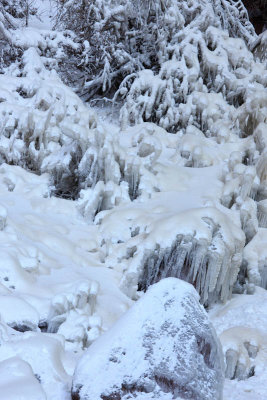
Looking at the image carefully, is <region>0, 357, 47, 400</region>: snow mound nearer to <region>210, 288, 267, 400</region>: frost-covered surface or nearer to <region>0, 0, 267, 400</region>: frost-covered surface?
<region>0, 0, 267, 400</region>: frost-covered surface

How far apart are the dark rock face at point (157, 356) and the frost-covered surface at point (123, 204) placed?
1.02ft

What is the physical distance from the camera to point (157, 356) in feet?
10.7

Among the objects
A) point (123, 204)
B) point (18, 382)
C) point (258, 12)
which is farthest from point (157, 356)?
point (258, 12)

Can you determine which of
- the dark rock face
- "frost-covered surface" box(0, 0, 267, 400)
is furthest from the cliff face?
the dark rock face

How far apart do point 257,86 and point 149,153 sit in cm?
383

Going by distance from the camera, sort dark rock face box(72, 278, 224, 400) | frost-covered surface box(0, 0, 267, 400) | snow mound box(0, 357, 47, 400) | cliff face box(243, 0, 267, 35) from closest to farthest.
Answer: snow mound box(0, 357, 47, 400), dark rock face box(72, 278, 224, 400), frost-covered surface box(0, 0, 267, 400), cliff face box(243, 0, 267, 35)

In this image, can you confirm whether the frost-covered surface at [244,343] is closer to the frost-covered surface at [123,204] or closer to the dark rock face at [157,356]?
the frost-covered surface at [123,204]

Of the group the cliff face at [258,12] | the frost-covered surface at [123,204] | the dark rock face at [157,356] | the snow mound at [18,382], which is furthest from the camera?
the cliff face at [258,12]

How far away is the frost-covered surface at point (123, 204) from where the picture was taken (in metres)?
4.38

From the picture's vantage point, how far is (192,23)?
36.0ft

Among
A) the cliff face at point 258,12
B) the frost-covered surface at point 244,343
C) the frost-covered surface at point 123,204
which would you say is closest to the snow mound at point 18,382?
the frost-covered surface at point 123,204

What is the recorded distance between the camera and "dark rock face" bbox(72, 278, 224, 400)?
3.17 m

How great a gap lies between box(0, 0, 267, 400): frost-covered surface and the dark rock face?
1.02 ft

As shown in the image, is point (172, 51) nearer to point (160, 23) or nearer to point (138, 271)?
point (160, 23)
